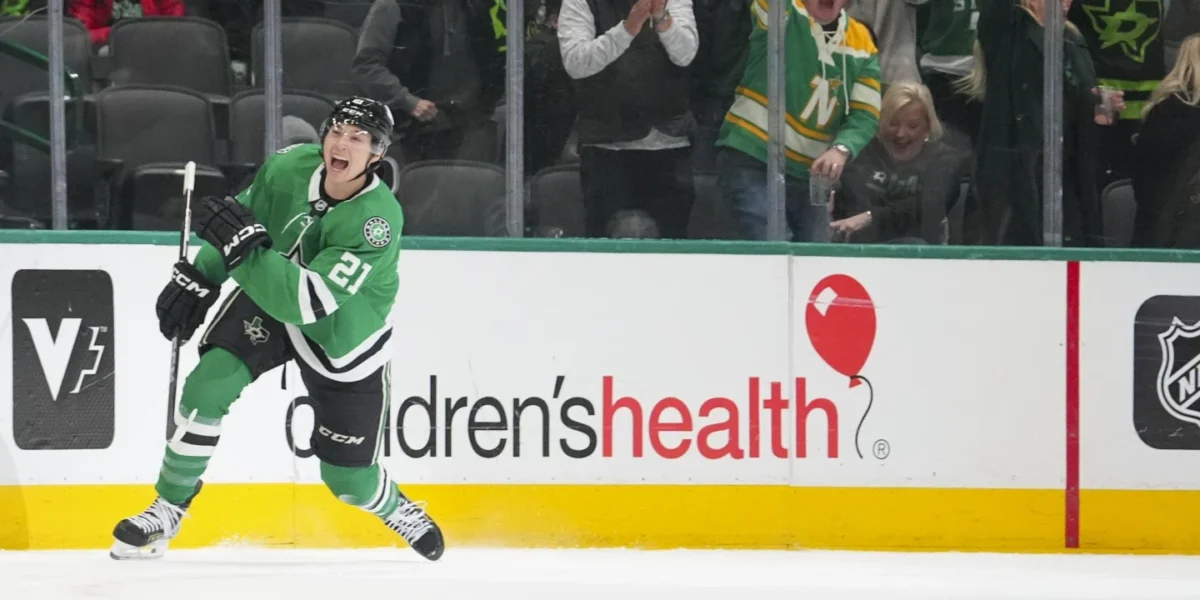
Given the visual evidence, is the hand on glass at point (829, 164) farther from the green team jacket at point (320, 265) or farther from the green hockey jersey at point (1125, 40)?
the green team jacket at point (320, 265)

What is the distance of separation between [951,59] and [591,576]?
6.23 ft

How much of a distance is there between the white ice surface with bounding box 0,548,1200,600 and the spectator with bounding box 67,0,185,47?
1.49m

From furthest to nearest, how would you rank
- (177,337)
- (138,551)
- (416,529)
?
(416,529)
(138,551)
(177,337)

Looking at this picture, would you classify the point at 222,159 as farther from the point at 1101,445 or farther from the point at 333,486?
the point at 1101,445

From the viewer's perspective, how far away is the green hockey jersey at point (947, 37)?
215 inches

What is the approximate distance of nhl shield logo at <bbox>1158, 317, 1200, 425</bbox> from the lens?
17.8ft

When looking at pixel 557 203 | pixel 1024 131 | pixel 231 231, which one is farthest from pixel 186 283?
pixel 1024 131

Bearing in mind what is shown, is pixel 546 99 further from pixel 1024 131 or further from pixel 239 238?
pixel 1024 131

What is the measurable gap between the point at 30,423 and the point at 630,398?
1.72m

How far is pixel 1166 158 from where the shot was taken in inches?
215

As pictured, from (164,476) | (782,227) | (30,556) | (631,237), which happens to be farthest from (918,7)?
(30,556)

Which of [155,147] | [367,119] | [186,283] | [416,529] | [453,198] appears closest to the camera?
[186,283]

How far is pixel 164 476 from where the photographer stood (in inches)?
195

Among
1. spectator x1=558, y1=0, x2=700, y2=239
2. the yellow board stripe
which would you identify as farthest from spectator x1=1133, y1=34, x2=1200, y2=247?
spectator x1=558, y1=0, x2=700, y2=239
